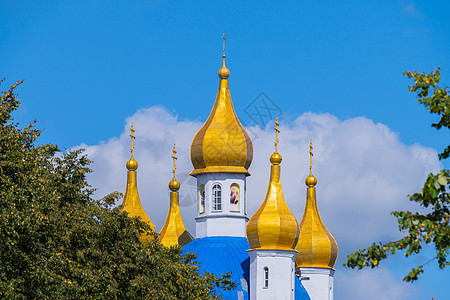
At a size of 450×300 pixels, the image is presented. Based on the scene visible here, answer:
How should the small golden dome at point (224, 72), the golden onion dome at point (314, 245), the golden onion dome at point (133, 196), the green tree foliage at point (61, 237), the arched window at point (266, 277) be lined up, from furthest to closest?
the golden onion dome at point (133, 196) → the small golden dome at point (224, 72) → the golden onion dome at point (314, 245) → the arched window at point (266, 277) → the green tree foliage at point (61, 237)

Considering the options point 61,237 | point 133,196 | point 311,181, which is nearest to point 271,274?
point 311,181

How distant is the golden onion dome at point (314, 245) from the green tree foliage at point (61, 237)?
70.1 feet

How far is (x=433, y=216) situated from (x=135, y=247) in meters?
12.8

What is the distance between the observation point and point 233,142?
4688 centimetres

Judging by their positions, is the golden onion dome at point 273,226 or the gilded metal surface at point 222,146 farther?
the gilded metal surface at point 222,146

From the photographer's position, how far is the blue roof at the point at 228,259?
140 feet

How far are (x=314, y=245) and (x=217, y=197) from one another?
5290mm

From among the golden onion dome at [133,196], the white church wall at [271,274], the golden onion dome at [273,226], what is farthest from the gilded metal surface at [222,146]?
the white church wall at [271,274]

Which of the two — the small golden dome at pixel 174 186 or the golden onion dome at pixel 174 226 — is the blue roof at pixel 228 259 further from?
the small golden dome at pixel 174 186

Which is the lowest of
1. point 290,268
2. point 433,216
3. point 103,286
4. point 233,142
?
point 433,216

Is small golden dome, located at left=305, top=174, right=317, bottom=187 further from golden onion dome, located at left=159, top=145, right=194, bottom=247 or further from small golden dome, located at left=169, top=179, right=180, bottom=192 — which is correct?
small golden dome, located at left=169, top=179, right=180, bottom=192

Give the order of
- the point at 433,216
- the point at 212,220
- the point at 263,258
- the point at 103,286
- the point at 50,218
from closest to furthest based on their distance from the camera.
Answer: the point at 433,216 → the point at 50,218 → the point at 103,286 → the point at 263,258 → the point at 212,220

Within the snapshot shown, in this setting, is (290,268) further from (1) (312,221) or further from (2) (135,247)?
(2) (135,247)

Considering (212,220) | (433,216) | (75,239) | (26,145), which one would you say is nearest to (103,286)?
(75,239)
